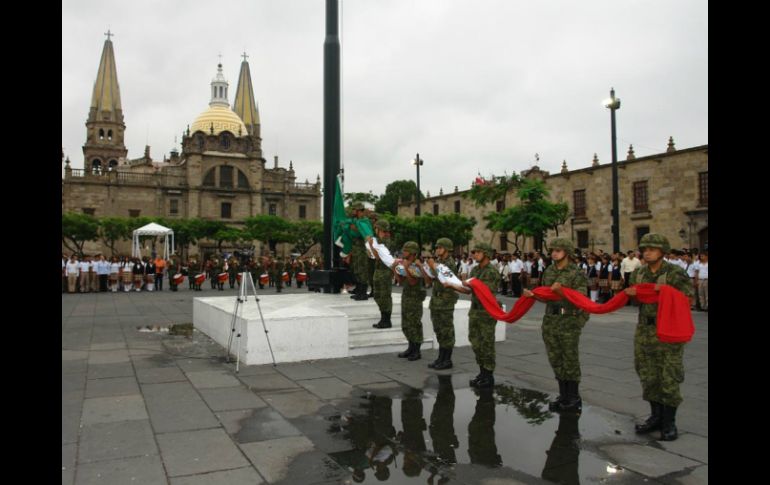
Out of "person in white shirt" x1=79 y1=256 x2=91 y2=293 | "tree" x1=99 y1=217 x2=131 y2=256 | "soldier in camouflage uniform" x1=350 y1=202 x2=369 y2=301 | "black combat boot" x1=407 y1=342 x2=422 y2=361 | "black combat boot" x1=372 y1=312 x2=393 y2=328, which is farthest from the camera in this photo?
"tree" x1=99 y1=217 x2=131 y2=256

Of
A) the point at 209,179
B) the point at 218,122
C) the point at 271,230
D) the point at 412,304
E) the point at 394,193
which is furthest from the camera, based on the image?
the point at 394,193

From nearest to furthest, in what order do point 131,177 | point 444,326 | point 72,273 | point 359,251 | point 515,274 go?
point 444,326
point 359,251
point 515,274
point 72,273
point 131,177

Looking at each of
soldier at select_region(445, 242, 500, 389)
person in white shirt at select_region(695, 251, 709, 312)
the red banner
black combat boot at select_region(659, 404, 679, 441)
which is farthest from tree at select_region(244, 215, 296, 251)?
black combat boot at select_region(659, 404, 679, 441)

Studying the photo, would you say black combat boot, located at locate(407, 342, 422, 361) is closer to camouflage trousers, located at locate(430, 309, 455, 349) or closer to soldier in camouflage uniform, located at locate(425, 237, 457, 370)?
soldier in camouflage uniform, located at locate(425, 237, 457, 370)

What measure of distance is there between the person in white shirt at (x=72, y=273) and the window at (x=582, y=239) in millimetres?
29369

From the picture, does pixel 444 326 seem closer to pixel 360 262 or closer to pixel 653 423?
pixel 360 262

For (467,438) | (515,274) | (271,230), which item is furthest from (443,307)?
(271,230)

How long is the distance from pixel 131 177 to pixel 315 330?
61556 millimetres

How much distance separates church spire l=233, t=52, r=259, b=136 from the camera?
82.6 m

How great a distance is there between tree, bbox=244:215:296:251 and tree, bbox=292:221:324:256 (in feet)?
1.61

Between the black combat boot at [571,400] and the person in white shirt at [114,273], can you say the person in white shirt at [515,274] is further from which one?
the person in white shirt at [114,273]

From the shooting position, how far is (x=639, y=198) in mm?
32625
